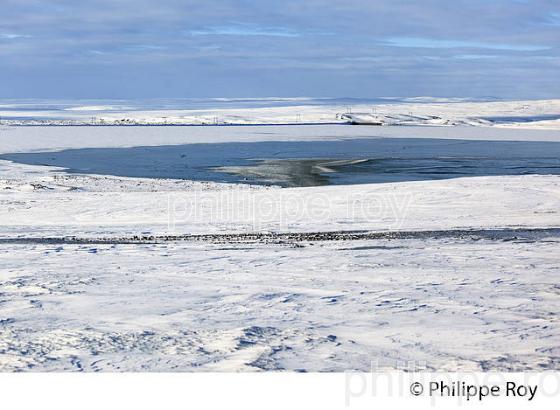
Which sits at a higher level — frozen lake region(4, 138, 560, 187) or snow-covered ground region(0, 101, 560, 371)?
frozen lake region(4, 138, 560, 187)

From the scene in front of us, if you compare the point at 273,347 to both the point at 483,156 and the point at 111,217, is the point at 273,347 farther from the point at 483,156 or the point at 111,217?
the point at 483,156

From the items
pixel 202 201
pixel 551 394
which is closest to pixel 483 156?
pixel 202 201

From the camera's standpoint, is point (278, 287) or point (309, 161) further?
point (309, 161)

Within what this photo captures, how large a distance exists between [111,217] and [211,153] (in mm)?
14548

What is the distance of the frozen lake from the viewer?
2101 centimetres

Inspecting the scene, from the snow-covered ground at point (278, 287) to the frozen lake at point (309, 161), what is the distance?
5115 millimetres

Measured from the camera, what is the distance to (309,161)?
84.1 ft

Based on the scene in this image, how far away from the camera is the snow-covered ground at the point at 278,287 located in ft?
20.0

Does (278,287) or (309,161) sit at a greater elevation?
(309,161)

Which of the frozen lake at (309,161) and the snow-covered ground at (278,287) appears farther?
the frozen lake at (309,161)

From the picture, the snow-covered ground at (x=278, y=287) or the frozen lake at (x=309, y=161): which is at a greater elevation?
the frozen lake at (x=309, y=161)

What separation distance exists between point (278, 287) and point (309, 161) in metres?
17.5

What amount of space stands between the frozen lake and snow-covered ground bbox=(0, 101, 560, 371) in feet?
16.8

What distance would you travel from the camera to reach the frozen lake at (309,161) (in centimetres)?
2101
